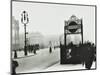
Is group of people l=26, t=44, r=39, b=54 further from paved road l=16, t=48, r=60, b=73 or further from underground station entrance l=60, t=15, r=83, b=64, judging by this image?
underground station entrance l=60, t=15, r=83, b=64

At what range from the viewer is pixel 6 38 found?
191 centimetres

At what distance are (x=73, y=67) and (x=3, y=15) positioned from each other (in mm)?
867

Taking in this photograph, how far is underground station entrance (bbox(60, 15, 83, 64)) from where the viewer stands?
6.97ft

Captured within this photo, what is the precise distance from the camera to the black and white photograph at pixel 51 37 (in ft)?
6.40

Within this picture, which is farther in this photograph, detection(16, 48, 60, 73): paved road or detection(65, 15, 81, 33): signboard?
detection(65, 15, 81, 33): signboard

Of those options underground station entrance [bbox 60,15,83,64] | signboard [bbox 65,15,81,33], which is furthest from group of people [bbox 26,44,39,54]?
signboard [bbox 65,15,81,33]

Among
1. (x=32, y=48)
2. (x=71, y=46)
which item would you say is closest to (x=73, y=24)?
(x=71, y=46)

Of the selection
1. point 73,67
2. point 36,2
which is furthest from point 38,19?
point 73,67

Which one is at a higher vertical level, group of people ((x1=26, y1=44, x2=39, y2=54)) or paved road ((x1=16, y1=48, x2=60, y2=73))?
group of people ((x1=26, y1=44, x2=39, y2=54))

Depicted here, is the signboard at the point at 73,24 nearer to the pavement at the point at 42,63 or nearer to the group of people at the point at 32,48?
the pavement at the point at 42,63

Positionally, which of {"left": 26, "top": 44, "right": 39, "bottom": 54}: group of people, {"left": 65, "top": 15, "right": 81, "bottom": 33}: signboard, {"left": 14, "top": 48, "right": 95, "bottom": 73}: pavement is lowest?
{"left": 14, "top": 48, "right": 95, "bottom": 73}: pavement

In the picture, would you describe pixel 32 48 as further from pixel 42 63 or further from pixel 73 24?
pixel 73 24

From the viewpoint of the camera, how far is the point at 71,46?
2.15 metres

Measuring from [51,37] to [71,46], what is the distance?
0.24m
